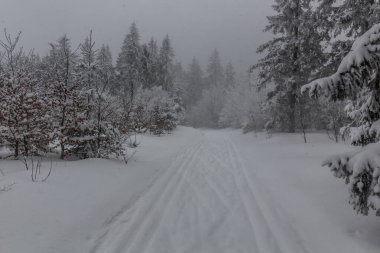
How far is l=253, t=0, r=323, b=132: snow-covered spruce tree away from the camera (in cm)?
2231

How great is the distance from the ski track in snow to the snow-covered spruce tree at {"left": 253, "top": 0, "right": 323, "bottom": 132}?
15065mm

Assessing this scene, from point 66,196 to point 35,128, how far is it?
4.47 m

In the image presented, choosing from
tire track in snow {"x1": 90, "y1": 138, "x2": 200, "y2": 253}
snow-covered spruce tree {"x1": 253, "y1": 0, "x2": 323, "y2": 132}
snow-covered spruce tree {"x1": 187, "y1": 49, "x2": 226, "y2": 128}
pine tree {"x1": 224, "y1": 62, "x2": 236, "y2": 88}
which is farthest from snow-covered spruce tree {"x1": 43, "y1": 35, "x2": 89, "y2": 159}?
pine tree {"x1": 224, "y1": 62, "x2": 236, "y2": 88}

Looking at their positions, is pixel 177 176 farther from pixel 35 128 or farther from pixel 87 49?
pixel 87 49

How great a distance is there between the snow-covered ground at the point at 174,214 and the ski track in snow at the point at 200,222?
0.05 feet

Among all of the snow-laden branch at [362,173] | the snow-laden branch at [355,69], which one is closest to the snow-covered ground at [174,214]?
the snow-laden branch at [362,173]

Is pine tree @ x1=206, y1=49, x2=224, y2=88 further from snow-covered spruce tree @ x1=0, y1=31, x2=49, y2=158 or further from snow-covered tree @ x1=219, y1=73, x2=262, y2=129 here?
snow-covered spruce tree @ x1=0, y1=31, x2=49, y2=158

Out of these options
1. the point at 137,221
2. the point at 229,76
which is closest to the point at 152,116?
the point at 137,221

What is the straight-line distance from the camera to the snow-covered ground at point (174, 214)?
4.89 m

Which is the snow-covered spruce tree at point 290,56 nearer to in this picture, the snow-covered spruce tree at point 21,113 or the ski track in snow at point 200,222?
the ski track in snow at point 200,222

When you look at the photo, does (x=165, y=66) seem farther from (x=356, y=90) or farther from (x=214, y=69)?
(x=356, y=90)

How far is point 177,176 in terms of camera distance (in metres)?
10.1

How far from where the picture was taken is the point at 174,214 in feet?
20.9

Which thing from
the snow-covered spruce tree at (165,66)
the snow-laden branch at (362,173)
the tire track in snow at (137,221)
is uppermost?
the snow-covered spruce tree at (165,66)
